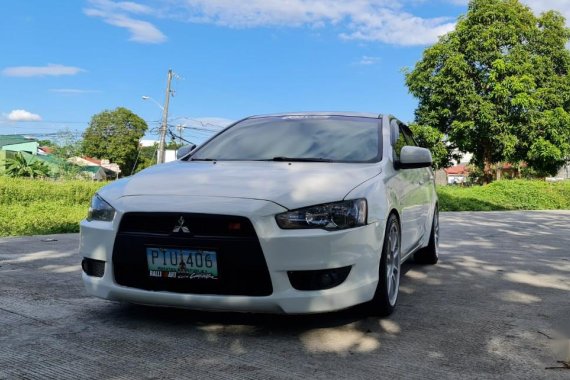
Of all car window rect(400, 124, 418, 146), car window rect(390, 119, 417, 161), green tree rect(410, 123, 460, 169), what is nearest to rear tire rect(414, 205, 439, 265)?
car window rect(400, 124, 418, 146)

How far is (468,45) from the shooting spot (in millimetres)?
27094

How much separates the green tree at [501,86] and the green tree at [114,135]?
50299 mm

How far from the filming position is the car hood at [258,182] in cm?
310

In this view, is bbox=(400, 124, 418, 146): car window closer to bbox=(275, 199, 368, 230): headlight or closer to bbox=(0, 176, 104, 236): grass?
bbox=(275, 199, 368, 230): headlight

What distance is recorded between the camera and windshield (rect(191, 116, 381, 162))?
400cm

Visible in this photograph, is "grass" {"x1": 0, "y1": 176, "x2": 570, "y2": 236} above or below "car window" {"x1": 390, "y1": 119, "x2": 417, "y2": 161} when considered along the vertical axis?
below

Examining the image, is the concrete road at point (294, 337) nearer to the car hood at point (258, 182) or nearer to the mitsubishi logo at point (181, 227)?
the mitsubishi logo at point (181, 227)

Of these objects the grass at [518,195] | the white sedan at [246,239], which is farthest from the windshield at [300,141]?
the grass at [518,195]

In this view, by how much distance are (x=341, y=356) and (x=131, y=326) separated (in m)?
1.31

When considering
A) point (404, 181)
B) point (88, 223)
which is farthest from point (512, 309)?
point (88, 223)

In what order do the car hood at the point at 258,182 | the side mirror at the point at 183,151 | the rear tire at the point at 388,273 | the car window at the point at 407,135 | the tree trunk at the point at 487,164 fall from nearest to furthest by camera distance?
1. the car hood at the point at 258,182
2. the rear tire at the point at 388,273
3. the side mirror at the point at 183,151
4. the car window at the point at 407,135
5. the tree trunk at the point at 487,164

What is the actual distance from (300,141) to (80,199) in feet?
57.3

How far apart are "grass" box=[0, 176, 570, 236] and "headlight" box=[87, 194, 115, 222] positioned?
8191 millimetres

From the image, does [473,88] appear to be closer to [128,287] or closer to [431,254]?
[431,254]
